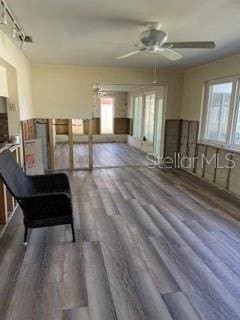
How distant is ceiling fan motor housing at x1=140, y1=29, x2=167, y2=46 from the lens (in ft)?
8.29

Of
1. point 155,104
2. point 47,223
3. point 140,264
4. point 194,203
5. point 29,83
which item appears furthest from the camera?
point 155,104

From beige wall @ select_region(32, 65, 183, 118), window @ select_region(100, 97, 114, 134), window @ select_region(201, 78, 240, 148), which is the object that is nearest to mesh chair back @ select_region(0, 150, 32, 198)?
beige wall @ select_region(32, 65, 183, 118)

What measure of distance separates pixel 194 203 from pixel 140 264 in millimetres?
1822

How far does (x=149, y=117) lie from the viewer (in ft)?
25.0

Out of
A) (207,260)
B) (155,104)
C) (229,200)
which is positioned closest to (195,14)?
(207,260)

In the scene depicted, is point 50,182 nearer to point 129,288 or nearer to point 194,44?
point 129,288

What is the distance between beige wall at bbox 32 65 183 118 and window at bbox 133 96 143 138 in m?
3.01

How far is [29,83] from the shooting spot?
16.0 ft

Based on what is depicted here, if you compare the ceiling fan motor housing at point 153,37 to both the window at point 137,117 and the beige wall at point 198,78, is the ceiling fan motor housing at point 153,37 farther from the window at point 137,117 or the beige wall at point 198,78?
the window at point 137,117

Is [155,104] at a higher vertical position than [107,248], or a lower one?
higher

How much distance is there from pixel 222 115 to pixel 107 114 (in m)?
6.47

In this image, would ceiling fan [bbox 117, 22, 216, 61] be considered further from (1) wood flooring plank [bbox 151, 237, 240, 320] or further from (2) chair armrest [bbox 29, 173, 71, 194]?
(1) wood flooring plank [bbox 151, 237, 240, 320]

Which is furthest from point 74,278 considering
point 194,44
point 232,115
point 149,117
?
point 149,117

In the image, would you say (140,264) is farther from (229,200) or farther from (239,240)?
(229,200)
